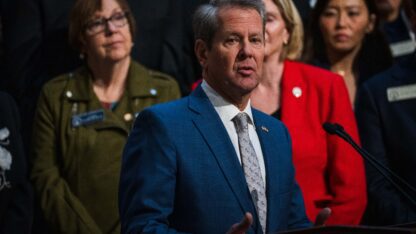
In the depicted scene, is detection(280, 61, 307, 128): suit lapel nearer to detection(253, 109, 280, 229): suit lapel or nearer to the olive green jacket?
the olive green jacket

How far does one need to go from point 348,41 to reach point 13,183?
2144 mm

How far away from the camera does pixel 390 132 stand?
14.4 ft

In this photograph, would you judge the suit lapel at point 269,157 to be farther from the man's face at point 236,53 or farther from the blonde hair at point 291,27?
the blonde hair at point 291,27

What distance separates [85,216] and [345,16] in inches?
74.6

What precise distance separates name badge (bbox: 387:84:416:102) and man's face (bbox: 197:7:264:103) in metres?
1.50

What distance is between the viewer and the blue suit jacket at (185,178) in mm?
2871

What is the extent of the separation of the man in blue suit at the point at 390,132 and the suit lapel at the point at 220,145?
4.71ft

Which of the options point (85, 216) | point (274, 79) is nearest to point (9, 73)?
point (85, 216)

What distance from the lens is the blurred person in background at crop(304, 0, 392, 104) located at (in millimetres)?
5102

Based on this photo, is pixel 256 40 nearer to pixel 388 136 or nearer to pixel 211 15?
pixel 211 15

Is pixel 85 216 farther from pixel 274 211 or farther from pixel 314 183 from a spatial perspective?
pixel 274 211

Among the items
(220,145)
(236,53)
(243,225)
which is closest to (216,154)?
(220,145)

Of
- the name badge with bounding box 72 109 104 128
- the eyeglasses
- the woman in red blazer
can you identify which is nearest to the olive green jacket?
the name badge with bounding box 72 109 104 128

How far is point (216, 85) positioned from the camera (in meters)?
3.15
